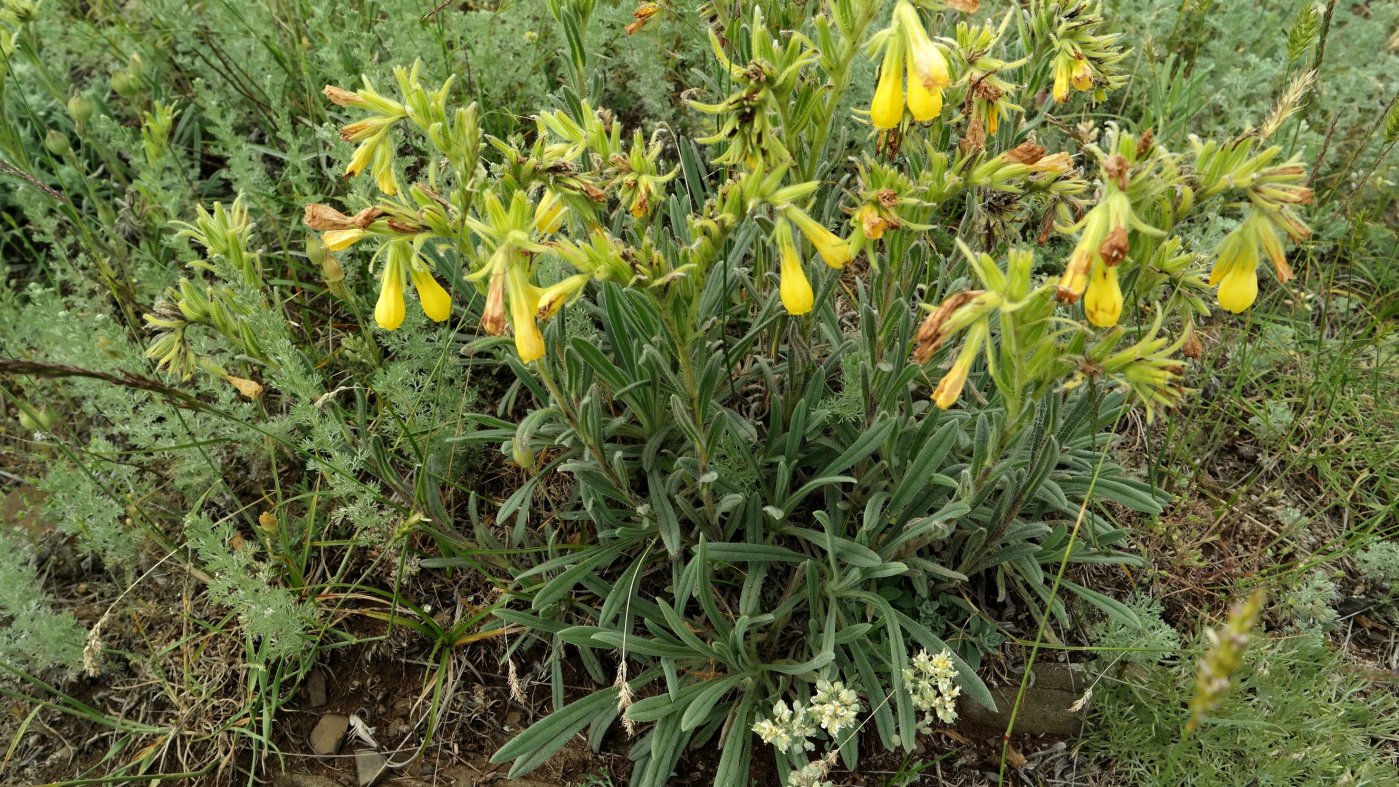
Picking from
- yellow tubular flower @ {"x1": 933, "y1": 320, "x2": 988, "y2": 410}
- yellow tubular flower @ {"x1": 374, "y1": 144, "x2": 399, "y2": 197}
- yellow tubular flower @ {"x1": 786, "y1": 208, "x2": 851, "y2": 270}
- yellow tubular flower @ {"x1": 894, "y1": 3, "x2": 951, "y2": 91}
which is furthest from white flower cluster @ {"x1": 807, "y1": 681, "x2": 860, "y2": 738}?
yellow tubular flower @ {"x1": 374, "y1": 144, "x2": 399, "y2": 197}

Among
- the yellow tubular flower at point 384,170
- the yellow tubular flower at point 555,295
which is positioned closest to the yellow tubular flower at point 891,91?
the yellow tubular flower at point 555,295

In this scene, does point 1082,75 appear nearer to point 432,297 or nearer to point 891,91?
point 891,91

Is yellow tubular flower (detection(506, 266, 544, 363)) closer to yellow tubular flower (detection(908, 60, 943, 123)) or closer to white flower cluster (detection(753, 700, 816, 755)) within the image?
yellow tubular flower (detection(908, 60, 943, 123))

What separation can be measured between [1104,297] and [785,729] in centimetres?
123

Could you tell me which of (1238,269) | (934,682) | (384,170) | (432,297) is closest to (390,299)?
(432,297)

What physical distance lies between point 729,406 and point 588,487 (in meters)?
0.54

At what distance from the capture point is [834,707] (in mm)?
2131

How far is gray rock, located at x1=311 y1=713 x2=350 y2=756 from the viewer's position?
103 inches

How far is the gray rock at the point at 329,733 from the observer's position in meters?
2.63

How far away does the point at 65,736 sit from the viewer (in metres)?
2.74

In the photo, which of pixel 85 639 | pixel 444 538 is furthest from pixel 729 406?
pixel 85 639

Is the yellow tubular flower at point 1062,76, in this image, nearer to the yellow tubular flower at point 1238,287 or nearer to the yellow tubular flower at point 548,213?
the yellow tubular flower at point 1238,287

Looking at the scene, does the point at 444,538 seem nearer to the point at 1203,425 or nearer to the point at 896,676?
the point at 896,676

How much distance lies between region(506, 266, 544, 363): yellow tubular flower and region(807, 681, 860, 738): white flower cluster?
1.03 meters
